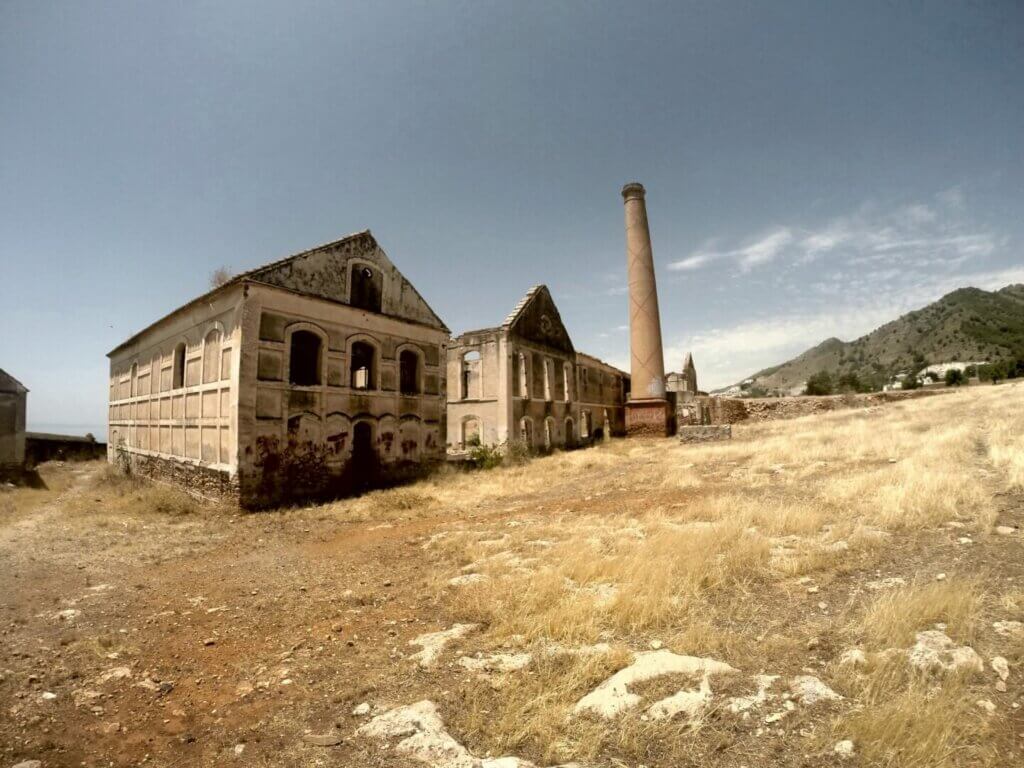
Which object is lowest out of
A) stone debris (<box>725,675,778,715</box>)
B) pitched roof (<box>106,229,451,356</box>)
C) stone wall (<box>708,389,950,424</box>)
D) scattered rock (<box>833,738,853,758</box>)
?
stone debris (<box>725,675,778,715</box>)

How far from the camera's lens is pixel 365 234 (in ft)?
51.7

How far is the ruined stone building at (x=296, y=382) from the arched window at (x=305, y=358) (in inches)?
1.4

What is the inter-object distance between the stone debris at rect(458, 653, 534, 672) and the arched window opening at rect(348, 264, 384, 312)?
13027 mm

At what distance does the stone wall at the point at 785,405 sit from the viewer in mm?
35469

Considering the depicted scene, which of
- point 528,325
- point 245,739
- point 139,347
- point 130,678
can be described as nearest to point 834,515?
point 245,739

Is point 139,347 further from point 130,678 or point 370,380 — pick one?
point 130,678

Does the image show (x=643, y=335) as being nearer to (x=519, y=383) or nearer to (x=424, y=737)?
(x=519, y=383)

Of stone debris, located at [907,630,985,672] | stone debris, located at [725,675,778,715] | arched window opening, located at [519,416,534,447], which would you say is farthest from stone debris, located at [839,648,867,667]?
arched window opening, located at [519,416,534,447]

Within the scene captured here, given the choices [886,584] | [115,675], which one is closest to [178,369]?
[115,675]

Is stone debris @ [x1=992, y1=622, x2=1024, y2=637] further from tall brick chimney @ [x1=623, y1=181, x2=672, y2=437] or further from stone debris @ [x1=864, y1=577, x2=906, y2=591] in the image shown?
tall brick chimney @ [x1=623, y1=181, x2=672, y2=437]

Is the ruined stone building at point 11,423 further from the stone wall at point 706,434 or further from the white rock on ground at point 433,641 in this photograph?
the stone wall at point 706,434

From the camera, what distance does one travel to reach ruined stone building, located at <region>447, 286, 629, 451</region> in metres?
21.4

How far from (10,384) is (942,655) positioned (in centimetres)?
3123

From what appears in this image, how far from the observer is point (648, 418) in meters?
25.6
